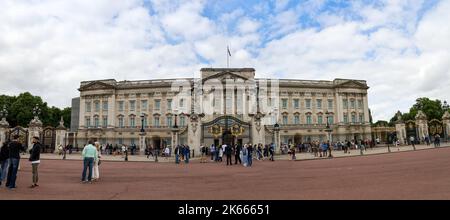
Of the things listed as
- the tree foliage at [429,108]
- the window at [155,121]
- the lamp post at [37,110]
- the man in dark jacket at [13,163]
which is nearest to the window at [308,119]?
the tree foliage at [429,108]

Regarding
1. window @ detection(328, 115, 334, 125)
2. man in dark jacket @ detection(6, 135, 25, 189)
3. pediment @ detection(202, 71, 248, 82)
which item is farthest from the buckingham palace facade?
man in dark jacket @ detection(6, 135, 25, 189)

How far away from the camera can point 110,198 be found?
7270mm

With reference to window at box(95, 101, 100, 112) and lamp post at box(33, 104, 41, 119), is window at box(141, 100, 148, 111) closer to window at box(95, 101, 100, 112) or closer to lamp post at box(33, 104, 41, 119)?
window at box(95, 101, 100, 112)

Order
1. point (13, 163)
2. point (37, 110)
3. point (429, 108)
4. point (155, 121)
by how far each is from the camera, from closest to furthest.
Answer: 1. point (13, 163)
2. point (155, 121)
3. point (37, 110)
4. point (429, 108)

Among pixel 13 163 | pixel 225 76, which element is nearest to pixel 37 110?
pixel 225 76

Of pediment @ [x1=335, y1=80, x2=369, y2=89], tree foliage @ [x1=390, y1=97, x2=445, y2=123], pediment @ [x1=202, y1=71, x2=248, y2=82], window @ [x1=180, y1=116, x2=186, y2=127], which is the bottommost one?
window @ [x1=180, y1=116, x2=186, y2=127]

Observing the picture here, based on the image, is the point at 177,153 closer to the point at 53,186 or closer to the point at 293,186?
the point at 53,186

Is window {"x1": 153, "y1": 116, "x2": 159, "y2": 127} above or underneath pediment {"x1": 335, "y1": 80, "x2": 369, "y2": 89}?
underneath

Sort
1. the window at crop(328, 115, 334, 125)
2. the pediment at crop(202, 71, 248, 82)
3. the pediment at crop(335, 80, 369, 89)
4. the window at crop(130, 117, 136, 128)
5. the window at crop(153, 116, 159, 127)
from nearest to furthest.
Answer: the pediment at crop(202, 71, 248, 82)
the window at crop(130, 117, 136, 128)
the window at crop(153, 116, 159, 127)
the pediment at crop(335, 80, 369, 89)
the window at crop(328, 115, 334, 125)

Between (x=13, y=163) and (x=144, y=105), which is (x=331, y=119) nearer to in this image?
(x=144, y=105)

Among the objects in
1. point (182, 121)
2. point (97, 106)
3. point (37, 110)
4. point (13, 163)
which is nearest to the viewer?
point (13, 163)

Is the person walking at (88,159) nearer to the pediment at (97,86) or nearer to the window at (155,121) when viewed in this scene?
the window at (155,121)

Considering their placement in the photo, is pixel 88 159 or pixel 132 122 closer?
pixel 88 159
